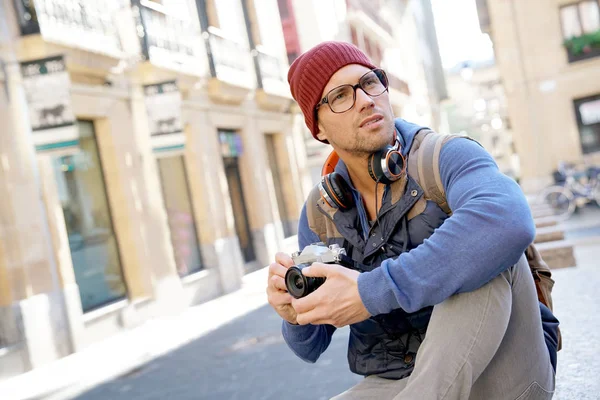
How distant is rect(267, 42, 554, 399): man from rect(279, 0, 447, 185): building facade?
20149 mm

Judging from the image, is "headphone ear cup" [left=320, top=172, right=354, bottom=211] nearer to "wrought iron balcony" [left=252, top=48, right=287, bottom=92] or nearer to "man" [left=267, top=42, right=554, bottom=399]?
"man" [left=267, top=42, right=554, bottom=399]

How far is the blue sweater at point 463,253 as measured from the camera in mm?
1790

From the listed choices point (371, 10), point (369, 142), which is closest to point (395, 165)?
point (369, 142)

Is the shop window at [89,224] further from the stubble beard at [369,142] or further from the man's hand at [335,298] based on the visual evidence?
the man's hand at [335,298]

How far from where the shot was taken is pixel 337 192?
2.33 meters

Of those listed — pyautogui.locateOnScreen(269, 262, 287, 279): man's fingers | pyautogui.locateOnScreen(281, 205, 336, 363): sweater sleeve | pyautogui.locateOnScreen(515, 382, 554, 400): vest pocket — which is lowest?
pyautogui.locateOnScreen(515, 382, 554, 400): vest pocket

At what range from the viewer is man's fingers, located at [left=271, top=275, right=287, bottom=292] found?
2.14 metres

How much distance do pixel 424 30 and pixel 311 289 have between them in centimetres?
5932

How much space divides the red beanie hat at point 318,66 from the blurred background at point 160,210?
1963 mm

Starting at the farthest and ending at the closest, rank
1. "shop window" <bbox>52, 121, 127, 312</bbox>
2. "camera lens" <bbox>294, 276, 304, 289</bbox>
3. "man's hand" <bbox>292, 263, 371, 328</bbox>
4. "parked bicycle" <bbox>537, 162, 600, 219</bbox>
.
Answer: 1. "parked bicycle" <bbox>537, 162, 600, 219</bbox>
2. "shop window" <bbox>52, 121, 127, 312</bbox>
3. "camera lens" <bbox>294, 276, 304, 289</bbox>
4. "man's hand" <bbox>292, 263, 371, 328</bbox>

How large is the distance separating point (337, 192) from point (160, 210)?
10918mm

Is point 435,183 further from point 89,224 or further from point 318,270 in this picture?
point 89,224

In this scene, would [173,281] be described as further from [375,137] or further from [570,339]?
[375,137]

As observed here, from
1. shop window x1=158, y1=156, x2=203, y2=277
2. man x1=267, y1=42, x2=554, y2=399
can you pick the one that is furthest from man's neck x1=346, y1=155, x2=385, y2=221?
shop window x1=158, y1=156, x2=203, y2=277
